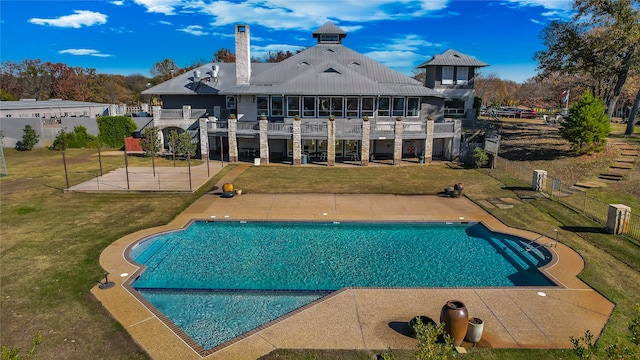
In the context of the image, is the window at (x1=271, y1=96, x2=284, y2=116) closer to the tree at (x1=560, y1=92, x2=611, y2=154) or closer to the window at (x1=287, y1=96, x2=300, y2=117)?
the window at (x1=287, y1=96, x2=300, y2=117)

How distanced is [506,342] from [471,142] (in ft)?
95.5

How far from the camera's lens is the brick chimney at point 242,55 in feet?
120

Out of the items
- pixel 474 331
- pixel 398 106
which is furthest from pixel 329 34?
pixel 474 331

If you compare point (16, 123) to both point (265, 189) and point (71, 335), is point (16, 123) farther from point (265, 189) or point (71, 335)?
point (71, 335)

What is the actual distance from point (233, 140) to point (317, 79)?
9.51 m

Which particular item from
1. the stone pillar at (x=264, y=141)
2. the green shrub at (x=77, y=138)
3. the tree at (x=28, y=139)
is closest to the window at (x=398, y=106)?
the stone pillar at (x=264, y=141)

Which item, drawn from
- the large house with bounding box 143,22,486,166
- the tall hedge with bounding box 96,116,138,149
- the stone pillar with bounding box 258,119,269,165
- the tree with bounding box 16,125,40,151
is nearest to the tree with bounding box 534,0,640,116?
the large house with bounding box 143,22,486,166

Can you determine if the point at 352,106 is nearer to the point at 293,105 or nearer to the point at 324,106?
the point at 324,106

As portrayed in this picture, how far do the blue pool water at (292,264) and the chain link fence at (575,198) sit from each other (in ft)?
15.7

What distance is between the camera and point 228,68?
142 feet

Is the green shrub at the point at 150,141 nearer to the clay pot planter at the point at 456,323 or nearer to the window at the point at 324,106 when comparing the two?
the window at the point at 324,106

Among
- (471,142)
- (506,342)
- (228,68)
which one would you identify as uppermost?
(228,68)

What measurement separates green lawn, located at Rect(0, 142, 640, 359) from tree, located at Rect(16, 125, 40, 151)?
6.04 meters

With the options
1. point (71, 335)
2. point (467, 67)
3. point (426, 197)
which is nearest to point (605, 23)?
point (467, 67)
